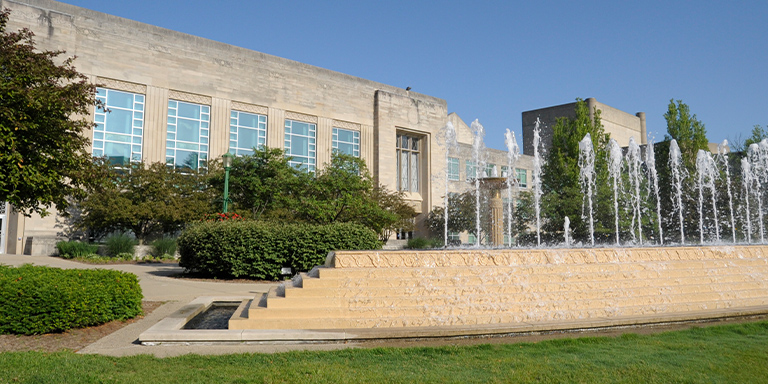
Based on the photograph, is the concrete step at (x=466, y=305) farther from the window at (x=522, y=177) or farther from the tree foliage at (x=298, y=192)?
the window at (x=522, y=177)

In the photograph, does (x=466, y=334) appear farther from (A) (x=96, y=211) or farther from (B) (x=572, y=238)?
(B) (x=572, y=238)

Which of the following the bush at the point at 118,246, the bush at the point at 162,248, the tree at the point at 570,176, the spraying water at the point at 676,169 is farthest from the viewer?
the spraying water at the point at 676,169

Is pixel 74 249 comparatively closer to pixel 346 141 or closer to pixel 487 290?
pixel 346 141

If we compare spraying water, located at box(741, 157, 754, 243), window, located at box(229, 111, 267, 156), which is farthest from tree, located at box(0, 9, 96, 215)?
spraying water, located at box(741, 157, 754, 243)

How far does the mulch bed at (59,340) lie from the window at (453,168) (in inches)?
1463

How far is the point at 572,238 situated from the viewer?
117 feet

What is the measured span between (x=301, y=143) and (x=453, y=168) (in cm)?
1515

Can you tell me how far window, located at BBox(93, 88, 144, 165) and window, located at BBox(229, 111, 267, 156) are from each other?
5311mm

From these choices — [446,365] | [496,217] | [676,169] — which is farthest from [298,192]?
[676,169]

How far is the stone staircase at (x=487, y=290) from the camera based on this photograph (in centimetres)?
751

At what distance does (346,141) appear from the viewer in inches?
1455

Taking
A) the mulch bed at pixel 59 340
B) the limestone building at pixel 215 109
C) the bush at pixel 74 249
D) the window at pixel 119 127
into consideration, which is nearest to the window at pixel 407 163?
the limestone building at pixel 215 109

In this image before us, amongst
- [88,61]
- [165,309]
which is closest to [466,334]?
[165,309]

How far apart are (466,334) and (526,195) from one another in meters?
31.3
